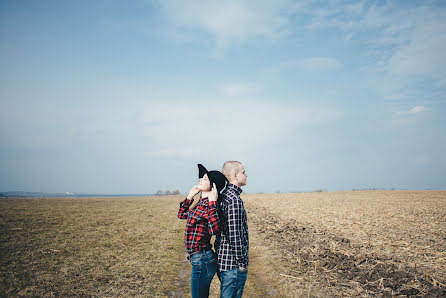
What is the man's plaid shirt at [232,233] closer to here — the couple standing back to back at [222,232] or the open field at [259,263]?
the couple standing back to back at [222,232]

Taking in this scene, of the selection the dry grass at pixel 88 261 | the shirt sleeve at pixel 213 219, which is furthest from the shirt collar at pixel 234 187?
Result: the dry grass at pixel 88 261

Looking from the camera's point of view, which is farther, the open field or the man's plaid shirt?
the open field

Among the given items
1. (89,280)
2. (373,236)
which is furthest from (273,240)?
(89,280)

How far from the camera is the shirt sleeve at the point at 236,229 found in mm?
3697

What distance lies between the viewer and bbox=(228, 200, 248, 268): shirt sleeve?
370 centimetres

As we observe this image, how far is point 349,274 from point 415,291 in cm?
174

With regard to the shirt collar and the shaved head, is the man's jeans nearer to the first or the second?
the shirt collar

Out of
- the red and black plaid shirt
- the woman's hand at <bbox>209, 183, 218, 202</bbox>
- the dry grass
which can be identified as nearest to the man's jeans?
the red and black plaid shirt

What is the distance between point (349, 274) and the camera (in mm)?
8414

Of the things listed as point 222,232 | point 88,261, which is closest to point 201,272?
point 222,232

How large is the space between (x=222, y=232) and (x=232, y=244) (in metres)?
0.26

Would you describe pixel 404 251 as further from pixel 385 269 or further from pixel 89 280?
pixel 89 280

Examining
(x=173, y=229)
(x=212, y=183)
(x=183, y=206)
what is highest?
(x=212, y=183)

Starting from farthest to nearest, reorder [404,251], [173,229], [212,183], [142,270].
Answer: [173,229], [404,251], [142,270], [212,183]
